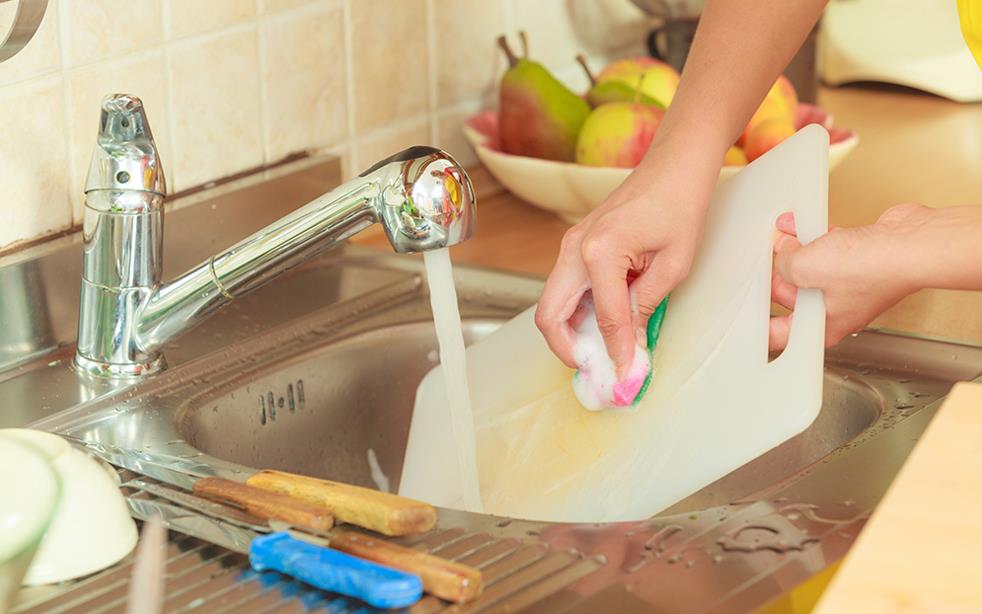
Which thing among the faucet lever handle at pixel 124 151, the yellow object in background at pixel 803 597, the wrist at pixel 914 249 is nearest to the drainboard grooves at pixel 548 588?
the yellow object in background at pixel 803 597

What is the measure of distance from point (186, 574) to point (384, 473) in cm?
44

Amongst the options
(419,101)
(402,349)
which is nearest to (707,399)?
(402,349)

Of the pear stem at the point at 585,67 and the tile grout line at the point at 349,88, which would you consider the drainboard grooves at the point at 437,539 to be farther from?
the pear stem at the point at 585,67

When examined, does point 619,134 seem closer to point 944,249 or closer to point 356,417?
point 356,417

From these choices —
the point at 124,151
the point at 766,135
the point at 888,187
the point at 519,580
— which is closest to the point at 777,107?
the point at 766,135

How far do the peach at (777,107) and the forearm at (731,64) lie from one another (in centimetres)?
38

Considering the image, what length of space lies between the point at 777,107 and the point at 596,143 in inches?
9.1

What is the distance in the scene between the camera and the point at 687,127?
3.60 feet

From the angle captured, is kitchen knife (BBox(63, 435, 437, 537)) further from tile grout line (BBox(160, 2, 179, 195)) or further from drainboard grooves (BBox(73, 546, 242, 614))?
tile grout line (BBox(160, 2, 179, 195))

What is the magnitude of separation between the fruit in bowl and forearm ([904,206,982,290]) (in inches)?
15.7

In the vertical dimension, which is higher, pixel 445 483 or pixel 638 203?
pixel 638 203

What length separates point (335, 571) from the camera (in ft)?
2.65

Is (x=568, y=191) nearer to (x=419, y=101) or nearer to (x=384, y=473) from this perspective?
(x=419, y=101)

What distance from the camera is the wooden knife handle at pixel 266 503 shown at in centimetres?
88
